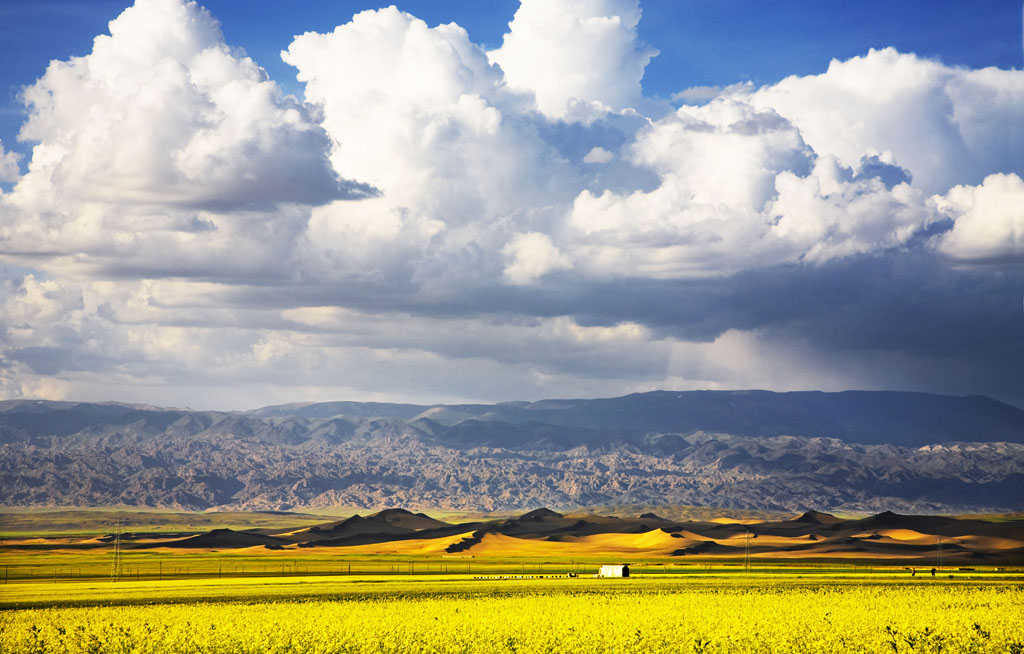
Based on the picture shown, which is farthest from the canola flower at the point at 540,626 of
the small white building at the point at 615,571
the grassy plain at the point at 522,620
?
the small white building at the point at 615,571

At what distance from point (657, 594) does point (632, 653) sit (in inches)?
2432

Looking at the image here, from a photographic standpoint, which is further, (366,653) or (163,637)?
(163,637)

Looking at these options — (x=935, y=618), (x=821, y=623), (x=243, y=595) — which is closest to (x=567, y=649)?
(x=821, y=623)

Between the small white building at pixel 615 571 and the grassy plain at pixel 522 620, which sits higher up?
the grassy plain at pixel 522 620

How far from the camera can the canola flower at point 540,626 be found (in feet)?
242

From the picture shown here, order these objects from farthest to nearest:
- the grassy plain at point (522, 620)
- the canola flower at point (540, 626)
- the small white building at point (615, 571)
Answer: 1. the small white building at point (615, 571)
2. the grassy plain at point (522, 620)
3. the canola flower at point (540, 626)

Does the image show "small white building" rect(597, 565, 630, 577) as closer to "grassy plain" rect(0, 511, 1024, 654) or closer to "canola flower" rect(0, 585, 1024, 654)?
"grassy plain" rect(0, 511, 1024, 654)

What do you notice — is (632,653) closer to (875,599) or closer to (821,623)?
(821,623)

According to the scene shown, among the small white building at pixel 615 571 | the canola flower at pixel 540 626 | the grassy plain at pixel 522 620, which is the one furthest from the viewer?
the small white building at pixel 615 571

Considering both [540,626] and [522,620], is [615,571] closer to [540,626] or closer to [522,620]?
[522,620]

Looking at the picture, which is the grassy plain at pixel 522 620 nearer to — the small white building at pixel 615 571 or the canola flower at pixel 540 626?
the canola flower at pixel 540 626

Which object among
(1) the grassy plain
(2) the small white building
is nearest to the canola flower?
(1) the grassy plain

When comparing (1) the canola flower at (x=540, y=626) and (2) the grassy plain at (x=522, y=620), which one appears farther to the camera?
(2) the grassy plain at (x=522, y=620)

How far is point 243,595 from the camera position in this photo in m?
133
